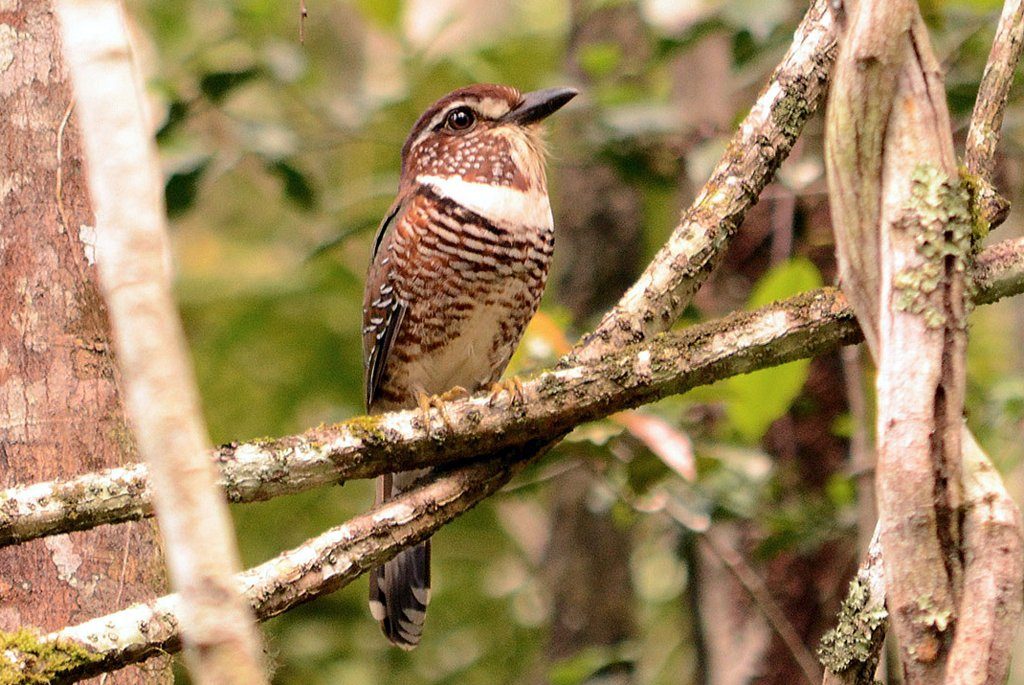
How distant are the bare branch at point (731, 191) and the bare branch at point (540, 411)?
201 millimetres

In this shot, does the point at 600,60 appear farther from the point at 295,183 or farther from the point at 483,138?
the point at 295,183

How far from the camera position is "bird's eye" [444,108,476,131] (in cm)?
375

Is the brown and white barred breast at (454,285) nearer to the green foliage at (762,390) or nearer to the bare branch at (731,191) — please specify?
the green foliage at (762,390)

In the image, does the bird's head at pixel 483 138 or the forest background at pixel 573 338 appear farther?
the forest background at pixel 573 338

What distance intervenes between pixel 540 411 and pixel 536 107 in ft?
4.96

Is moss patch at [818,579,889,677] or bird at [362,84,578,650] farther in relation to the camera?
bird at [362,84,578,650]

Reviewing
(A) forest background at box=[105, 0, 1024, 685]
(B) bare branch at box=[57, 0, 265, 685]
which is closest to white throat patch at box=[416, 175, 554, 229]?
(A) forest background at box=[105, 0, 1024, 685]

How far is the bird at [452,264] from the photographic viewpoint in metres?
3.50

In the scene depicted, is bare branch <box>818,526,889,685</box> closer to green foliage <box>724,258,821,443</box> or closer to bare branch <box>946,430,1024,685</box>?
bare branch <box>946,430,1024,685</box>

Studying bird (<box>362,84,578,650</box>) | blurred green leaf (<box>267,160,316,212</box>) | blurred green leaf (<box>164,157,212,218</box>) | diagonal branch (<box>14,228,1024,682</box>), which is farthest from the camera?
blurred green leaf (<box>267,160,316,212</box>)

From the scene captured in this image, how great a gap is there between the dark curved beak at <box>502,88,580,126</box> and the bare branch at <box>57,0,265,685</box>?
2439 mm

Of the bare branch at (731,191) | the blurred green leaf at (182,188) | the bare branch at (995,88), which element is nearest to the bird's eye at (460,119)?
the blurred green leaf at (182,188)

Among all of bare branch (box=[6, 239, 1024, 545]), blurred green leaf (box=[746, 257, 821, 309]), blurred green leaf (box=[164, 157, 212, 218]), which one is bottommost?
bare branch (box=[6, 239, 1024, 545])

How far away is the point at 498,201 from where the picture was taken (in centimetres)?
355
